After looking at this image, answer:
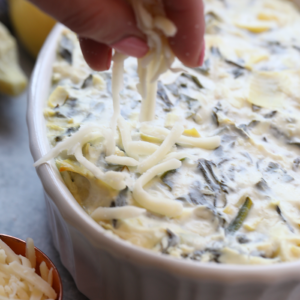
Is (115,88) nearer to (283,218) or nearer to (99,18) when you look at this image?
(99,18)

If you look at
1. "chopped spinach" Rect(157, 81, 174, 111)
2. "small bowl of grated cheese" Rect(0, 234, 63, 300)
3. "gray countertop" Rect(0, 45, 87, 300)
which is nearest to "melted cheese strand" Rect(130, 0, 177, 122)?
"chopped spinach" Rect(157, 81, 174, 111)

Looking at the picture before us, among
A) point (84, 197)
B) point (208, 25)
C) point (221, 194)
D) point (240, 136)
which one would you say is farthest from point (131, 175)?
point (208, 25)

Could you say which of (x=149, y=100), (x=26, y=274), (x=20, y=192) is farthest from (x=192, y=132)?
(x=20, y=192)

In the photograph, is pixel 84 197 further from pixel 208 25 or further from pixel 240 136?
pixel 208 25

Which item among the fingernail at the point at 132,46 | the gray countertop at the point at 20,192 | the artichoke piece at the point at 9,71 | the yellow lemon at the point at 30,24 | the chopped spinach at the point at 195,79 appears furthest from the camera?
the yellow lemon at the point at 30,24

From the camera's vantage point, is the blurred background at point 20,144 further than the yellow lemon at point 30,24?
No

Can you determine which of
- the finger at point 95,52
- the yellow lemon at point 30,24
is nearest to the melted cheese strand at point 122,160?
the finger at point 95,52

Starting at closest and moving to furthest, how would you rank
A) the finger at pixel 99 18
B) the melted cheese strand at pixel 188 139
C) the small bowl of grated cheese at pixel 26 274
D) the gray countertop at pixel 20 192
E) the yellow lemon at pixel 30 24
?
the finger at pixel 99 18, the small bowl of grated cheese at pixel 26 274, the melted cheese strand at pixel 188 139, the gray countertop at pixel 20 192, the yellow lemon at pixel 30 24

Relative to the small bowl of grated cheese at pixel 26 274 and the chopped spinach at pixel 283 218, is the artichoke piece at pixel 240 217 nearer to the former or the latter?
the chopped spinach at pixel 283 218
